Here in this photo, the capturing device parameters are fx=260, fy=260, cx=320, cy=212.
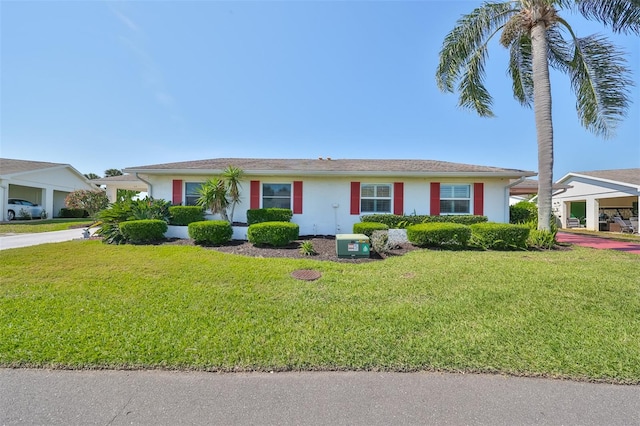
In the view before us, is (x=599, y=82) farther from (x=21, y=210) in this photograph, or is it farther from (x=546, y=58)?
(x=21, y=210)

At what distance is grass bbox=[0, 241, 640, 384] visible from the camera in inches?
107

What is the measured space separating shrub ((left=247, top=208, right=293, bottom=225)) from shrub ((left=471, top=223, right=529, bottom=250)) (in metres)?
6.94

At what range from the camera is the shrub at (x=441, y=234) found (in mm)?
8242

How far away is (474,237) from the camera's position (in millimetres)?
8531

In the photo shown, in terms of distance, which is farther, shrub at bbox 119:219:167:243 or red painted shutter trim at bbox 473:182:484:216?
red painted shutter trim at bbox 473:182:484:216

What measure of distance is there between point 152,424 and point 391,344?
2.33m

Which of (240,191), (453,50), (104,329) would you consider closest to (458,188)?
Result: (453,50)

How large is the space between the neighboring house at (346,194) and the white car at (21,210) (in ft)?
53.2

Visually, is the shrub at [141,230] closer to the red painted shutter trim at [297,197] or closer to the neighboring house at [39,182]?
the red painted shutter trim at [297,197]

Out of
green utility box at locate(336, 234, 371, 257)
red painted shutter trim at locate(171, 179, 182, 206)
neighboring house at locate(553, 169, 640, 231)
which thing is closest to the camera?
green utility box at locate(336, 234, 371, 257)

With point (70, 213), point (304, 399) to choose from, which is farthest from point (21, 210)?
point (304, 399)

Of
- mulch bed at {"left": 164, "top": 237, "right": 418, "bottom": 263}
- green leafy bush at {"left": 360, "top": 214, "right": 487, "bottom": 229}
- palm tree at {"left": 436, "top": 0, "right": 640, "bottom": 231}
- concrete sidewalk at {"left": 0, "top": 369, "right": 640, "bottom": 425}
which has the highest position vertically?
palm tree at {"left": 436, "top": 0, "right": 640, "bottom": 231}

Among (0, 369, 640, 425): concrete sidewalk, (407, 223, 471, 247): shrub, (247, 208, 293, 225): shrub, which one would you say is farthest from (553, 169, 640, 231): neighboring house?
(0, 369, 640, 425): concrete sidewalk

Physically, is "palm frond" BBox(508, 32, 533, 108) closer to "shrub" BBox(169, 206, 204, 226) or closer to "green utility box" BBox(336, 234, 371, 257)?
"green utility box" BBox(336, 234, 371, 257)
